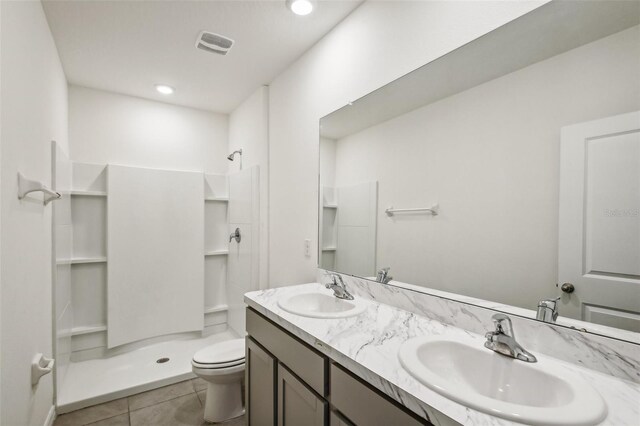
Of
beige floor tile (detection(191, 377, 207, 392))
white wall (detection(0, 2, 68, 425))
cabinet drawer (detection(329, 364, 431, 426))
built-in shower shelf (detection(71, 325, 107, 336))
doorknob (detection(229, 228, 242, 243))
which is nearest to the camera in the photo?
cabinet drawer (detection(329, 364, 431, 426))

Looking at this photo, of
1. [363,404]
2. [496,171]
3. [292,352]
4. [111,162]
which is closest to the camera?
[363,404]

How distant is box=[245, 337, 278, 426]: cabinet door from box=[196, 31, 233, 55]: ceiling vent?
192 cm

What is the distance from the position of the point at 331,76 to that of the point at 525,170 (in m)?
1.32

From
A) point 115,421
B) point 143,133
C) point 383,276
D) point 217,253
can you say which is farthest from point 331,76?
point 115,421

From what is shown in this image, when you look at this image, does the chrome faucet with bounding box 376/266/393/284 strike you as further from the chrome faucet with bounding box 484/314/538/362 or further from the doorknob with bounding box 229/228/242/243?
the doorknob with bounding box 229/228/242/243

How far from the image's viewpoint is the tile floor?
2.03 m

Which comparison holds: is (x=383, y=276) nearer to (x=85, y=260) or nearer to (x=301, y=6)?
(x=301, y=6)

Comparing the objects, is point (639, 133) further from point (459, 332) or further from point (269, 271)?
point (269, 271)

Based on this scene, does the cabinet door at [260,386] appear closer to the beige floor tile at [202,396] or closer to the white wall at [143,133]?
the beige floor tile at [202,396]

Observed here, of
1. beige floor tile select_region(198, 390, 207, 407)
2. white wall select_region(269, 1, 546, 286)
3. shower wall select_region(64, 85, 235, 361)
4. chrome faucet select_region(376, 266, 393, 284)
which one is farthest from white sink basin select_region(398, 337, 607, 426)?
shower wall select_region(64, 85, 235, 361)

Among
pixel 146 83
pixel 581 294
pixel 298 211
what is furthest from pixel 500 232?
pixel 146 83

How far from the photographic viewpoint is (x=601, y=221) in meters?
0.90

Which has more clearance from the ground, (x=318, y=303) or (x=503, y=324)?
(x=503, y=324)

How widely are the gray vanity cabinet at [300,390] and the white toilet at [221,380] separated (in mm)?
337
